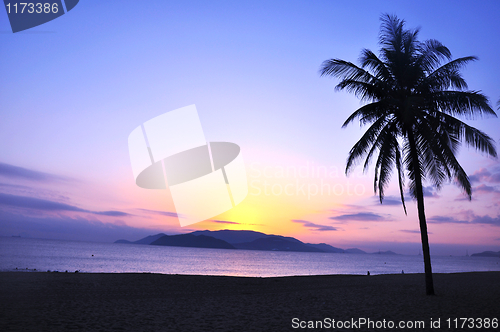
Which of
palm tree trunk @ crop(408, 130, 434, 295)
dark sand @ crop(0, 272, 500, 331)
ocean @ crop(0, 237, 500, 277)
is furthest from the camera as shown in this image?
ocean @ crop(0, 237, 500, 277)

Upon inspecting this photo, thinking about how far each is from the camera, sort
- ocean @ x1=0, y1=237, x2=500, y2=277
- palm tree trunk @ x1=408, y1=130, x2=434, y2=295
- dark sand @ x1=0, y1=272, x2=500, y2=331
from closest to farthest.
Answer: dark sand @ x1=0, y1=272, x2=500, y2=331
palm tree trunk @ x1=408, y1=130, x2=434, y2=295
ocean @ x1=0, y1=237, x2=500, y2=277

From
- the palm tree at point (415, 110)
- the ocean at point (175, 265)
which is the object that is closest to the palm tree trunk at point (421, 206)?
the palm tree at point (415, 110)

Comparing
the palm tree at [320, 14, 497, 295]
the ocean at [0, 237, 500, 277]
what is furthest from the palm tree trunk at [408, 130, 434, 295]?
the ocean at [0, 237, 500, 277]

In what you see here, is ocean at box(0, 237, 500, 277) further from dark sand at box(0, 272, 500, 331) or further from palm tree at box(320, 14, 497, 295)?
palm tree at box(320, 14, 497, 295)

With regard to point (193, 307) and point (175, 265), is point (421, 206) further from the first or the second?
point (175, 265)

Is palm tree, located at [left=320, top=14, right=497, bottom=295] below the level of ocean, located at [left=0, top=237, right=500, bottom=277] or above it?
above

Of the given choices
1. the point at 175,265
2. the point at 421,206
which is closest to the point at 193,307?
the point at 421,206

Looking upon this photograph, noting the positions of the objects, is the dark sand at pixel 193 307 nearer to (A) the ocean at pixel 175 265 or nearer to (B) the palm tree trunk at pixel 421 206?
(B) the palm tree trunk at pixel 421 206

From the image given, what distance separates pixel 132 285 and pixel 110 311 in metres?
7.32

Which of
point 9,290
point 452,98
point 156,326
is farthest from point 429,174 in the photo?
point 9,290

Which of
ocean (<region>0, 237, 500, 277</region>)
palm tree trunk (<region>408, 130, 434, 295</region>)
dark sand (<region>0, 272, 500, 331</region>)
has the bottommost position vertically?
ocean (<region>0, 237, 500, 277</region>)

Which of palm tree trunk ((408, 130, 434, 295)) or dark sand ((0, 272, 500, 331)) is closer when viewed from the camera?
dark sand ((0, 272, 500, 331))

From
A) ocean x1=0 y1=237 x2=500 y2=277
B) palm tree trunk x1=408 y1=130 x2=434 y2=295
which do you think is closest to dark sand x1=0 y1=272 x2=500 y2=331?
palm tree trunk x1=408 y1=130 x2=434 y2=295

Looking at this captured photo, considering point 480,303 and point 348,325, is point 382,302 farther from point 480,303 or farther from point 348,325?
point 348,325
